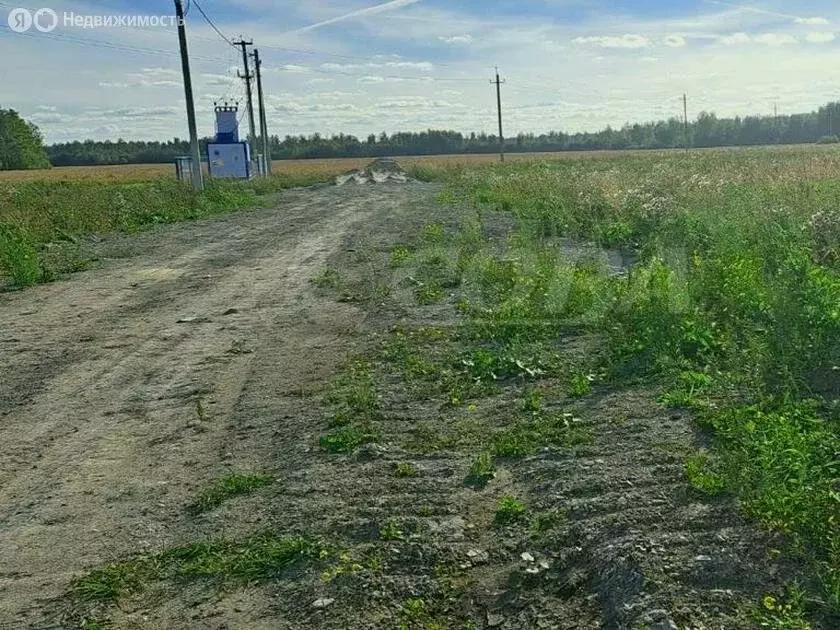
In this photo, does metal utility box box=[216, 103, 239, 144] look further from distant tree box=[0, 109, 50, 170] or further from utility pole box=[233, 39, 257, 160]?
distant tree box=[0, 109, 50, 170]

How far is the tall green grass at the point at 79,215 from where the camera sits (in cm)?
1229

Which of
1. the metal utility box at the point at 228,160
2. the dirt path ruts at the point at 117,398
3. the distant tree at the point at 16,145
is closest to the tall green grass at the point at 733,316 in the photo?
the dirt path ruts at the point at 117,398

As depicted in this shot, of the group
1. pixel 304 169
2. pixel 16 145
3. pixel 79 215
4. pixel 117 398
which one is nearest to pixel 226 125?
pixel 304 169

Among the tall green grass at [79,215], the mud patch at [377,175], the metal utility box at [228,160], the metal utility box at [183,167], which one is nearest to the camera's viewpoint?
the tall green grass at [79,215]

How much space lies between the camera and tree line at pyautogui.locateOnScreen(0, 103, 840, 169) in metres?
103

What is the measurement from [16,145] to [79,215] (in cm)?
8069

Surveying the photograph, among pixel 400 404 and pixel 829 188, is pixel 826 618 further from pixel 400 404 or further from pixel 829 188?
pixel 829 188

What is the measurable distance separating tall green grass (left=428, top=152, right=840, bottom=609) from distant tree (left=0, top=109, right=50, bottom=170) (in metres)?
89.5

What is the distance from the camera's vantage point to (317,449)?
16.8ft

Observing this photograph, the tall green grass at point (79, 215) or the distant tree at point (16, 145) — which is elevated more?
the distant tree at point (16, 145)

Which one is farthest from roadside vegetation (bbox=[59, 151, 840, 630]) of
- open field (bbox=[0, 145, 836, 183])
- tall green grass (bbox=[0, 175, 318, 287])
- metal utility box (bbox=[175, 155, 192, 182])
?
open field (bbox=[0, 145, 836, 183])

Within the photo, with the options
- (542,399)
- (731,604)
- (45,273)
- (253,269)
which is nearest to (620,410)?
(542,399)

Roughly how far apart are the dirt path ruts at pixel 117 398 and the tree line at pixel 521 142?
92.2 m

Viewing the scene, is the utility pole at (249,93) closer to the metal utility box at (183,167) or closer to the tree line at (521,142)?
the metal utility box at (183,167)
